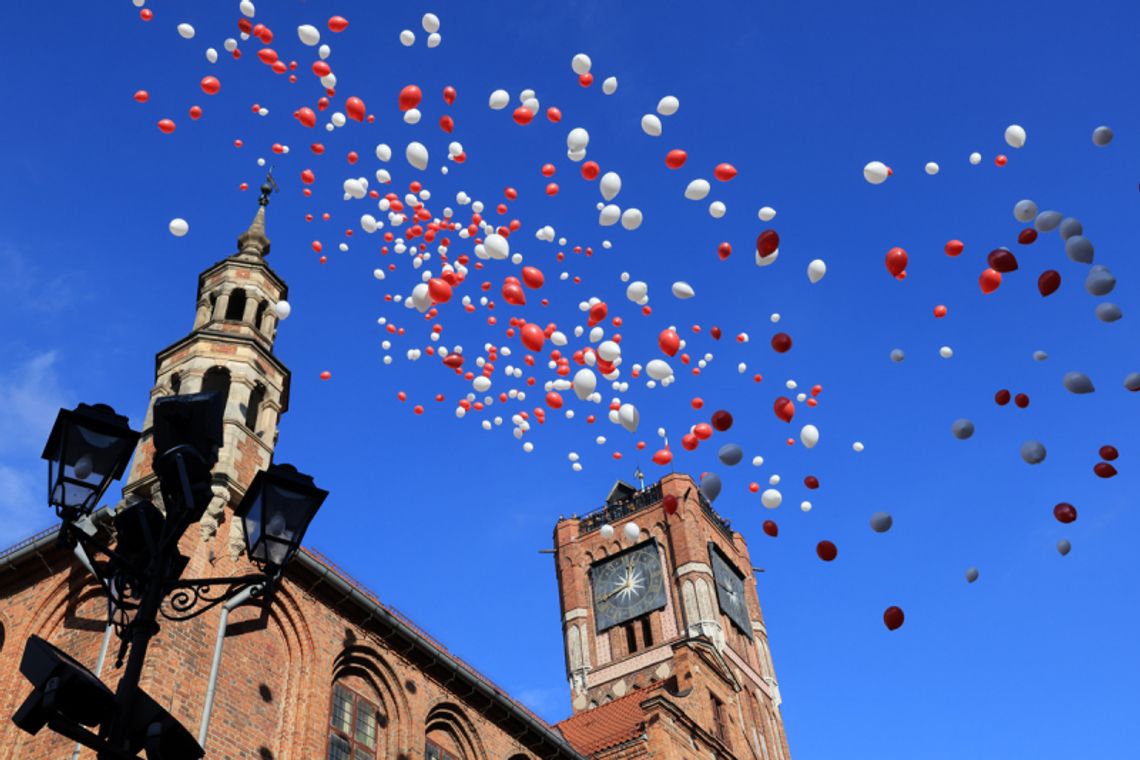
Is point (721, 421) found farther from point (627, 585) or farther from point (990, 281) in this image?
point (627, 585)

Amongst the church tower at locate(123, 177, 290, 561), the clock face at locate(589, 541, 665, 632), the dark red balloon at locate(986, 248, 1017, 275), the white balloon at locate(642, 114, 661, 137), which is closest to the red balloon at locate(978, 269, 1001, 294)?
the dark red balloon at locate(986, 248, 1017, 275)

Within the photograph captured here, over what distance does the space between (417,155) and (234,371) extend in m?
12.1

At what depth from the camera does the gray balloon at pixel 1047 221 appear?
10766mm

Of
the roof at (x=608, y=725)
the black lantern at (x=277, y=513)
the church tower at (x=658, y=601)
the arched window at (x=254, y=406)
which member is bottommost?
the black lantern at (x=277, y=513)

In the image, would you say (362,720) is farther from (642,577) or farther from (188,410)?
(642,577)

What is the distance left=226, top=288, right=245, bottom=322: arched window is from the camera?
2437cm

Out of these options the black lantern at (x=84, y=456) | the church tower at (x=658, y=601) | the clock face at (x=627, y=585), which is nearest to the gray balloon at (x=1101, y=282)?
the black lantern at (x=84, y=456)

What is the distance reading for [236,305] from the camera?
24656 millimetres

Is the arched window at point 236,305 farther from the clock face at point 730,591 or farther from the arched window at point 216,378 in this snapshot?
the clock face at point 730,591

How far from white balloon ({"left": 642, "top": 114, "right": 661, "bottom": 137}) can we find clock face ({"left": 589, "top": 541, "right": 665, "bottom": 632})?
45754mm

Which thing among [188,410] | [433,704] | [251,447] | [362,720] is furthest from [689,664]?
[188,410]

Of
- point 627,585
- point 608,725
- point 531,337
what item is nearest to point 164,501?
point 531,337

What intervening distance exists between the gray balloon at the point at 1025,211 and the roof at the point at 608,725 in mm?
20032

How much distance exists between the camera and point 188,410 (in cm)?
775
